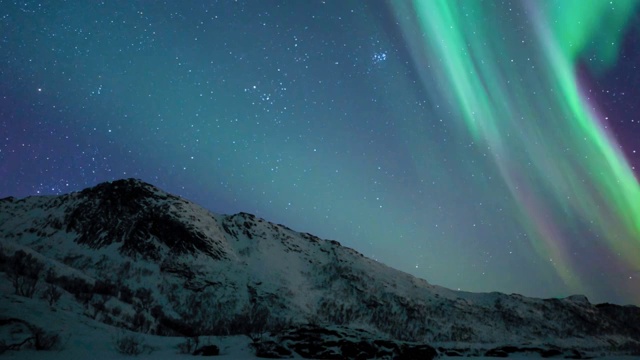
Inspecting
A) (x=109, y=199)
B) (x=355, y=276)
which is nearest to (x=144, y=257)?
(x=109, y=199)

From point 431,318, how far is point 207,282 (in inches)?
1711

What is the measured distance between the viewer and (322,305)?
67.2 m

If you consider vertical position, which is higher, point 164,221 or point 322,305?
point 164,221

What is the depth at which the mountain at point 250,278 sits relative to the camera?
56.0 m

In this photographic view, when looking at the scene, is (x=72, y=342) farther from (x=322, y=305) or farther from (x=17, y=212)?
(x=17, y=212)

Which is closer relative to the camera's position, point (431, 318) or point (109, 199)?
point (431, 318)

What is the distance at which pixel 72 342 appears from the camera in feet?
24.3

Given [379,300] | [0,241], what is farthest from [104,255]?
[379,300]

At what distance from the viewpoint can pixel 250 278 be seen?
224 feet

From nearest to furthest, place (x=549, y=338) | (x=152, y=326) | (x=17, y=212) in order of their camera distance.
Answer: (x=152, y=326)
(x=17, y=212)
(x=549, y=338)

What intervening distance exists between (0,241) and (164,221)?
57.4 metres

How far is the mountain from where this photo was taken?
56000 millimetres

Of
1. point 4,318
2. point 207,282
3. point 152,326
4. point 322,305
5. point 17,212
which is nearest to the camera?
point 4,318

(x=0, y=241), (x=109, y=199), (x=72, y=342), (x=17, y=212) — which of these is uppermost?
(x=109, y=199)
